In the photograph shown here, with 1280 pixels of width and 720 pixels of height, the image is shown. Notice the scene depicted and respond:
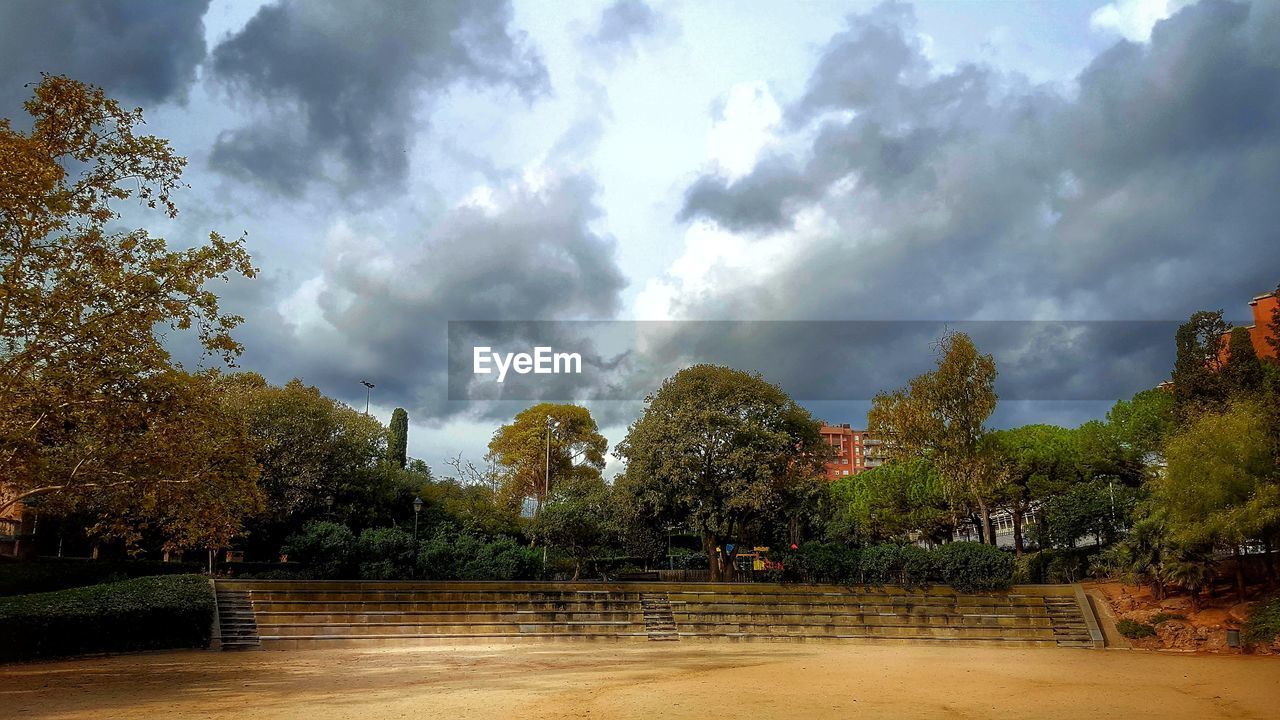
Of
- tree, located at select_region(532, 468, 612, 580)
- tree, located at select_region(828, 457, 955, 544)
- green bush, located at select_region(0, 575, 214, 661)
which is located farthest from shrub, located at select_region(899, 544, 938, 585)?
green bush, located at select_region(0, 575, 214, 661)

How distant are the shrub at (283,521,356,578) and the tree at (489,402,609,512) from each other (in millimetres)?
22303

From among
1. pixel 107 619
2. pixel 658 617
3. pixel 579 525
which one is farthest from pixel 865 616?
pixel 107 619

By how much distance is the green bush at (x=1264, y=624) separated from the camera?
1891 centimetres

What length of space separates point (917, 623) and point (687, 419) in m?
9.72

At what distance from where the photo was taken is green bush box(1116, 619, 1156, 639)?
21.1 m

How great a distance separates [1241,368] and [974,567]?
13.5 m

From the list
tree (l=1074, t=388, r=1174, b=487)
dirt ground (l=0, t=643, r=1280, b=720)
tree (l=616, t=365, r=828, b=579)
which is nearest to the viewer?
dirt ground (l=0, t=643, r=1280, b=720)

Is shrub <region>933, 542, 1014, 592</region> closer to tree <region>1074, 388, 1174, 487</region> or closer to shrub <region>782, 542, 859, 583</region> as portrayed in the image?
shrub <region>782, 542, 859, 583</region>

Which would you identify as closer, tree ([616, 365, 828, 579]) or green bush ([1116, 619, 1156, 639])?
green bush ([1116, 619, 1156, 639])

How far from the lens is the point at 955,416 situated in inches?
1196

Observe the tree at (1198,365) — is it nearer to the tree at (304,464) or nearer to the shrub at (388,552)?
the shrub at (388,552)

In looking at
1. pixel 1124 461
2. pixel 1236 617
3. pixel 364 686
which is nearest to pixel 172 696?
pixel 364 686

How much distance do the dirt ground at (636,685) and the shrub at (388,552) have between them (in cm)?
784

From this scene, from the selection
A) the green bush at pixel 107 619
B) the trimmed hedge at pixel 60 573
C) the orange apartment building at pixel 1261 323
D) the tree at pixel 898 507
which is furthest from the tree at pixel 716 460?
the orange apartment building at pixel 1261 323
